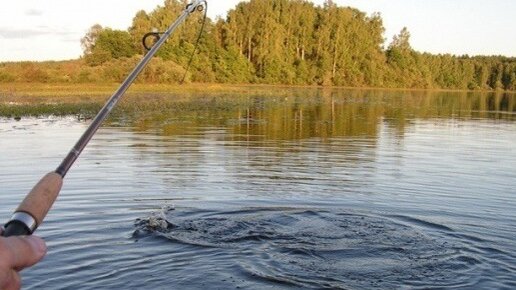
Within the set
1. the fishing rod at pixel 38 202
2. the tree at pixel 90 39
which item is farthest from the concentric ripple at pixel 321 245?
the tree at pixel 90 39

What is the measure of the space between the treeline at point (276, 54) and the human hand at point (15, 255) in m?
76.2

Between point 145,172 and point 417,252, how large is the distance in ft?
33.1

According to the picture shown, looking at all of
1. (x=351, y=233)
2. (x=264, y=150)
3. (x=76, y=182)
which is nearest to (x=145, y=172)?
(x=76, y=182)

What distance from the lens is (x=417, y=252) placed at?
944cm

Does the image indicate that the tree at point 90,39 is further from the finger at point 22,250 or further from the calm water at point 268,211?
the finger at point 22,250

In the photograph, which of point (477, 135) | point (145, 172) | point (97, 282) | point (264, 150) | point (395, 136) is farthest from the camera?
point (477, 135)

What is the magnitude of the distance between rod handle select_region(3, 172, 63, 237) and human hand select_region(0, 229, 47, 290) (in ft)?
1.04

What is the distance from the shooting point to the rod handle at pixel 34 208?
8.92 ft

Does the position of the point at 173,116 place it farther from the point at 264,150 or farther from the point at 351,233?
the point at 351,233

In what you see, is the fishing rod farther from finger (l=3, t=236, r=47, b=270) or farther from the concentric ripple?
the concentric ripple

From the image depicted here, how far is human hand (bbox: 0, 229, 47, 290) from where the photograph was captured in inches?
87.4

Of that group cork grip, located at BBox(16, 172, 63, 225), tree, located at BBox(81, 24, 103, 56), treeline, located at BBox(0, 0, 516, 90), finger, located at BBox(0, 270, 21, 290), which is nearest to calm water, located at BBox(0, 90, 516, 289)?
cork grip, located at BBox(16, 172, 63, 225)

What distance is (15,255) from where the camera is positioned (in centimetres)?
227

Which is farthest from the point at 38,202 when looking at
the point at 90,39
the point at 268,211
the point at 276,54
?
the point at 276,54
